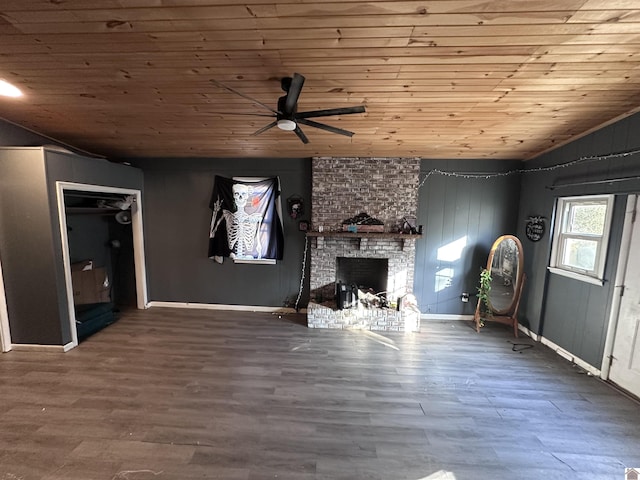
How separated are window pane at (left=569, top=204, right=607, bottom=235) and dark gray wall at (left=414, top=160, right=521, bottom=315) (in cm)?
86

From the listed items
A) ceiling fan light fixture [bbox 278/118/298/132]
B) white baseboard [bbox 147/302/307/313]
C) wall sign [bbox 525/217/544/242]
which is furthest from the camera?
white baseboard [bbox 147/302/307/313]

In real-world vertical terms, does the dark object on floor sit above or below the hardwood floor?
above

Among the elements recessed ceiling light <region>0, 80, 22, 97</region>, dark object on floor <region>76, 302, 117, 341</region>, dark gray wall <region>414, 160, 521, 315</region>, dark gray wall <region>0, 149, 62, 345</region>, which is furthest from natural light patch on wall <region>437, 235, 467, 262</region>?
recessed ceiling light <region>0, 80, 22, 97</region>

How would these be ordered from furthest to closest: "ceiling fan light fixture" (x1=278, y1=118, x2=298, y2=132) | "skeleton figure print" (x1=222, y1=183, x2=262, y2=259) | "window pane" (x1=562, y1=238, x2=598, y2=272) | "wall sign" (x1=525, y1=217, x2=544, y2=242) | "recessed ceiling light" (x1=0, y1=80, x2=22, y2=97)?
"skeleton figure print" (x1=222, y1=183, x2=262, y2=259) → "wall sign" (x1=525, y1=217, x2=544, y2=242) → "window pane" (x1=562, y1=238, x2=598, y2=272) → "recessed ceiling light" (x1=0, y1=80, x2=22, y2=97) → "ceiling fan light fixture" (x1=278, y1=118, x2=298, y2=132)

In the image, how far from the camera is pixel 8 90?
264 centimetres

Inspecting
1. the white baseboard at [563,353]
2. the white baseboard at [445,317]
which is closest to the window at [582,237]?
the white baseboard at [563,353]

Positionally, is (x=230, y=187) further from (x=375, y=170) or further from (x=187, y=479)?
(x=187, y=479)

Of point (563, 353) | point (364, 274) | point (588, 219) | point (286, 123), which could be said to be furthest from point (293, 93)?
point (563, 353)

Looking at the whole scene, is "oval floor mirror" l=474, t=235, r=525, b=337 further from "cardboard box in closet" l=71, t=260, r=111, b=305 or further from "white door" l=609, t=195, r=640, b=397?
"cardboard box in closet" l=71, t=260, r=111, b=305

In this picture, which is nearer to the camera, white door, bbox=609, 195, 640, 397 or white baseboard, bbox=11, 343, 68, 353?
white door, bbox=609, 195, 640, 397

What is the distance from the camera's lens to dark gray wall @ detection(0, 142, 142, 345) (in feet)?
9.75

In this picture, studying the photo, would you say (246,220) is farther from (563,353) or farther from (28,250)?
(563,353)

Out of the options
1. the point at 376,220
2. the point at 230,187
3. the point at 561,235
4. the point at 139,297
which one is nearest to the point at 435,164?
the point at 376,220

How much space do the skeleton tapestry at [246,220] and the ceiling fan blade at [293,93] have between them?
2309 millimetres
